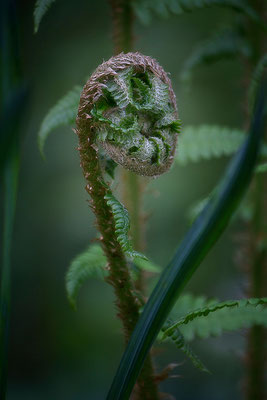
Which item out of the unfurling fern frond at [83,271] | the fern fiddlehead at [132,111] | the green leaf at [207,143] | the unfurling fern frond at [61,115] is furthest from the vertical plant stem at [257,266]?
the fern fiddlehead at [132,111]

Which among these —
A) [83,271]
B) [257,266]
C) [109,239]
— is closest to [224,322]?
[257,266]

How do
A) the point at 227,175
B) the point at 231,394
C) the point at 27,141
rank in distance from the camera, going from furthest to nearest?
the point at 27,141 < the point at 231,394 < the point at 227,175

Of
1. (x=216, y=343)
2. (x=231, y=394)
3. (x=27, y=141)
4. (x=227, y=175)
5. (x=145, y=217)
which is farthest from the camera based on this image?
(x=27, y=141)

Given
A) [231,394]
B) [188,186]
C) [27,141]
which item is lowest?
[231,394]

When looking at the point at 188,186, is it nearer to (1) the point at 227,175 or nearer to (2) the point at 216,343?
(2) the point at 216,343

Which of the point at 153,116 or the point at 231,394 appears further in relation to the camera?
the point at 231,394

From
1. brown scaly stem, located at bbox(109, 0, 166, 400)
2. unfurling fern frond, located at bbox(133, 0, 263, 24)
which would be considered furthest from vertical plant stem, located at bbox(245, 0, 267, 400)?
brown scaly stem, located at bbox(109, 0, 166, 400)

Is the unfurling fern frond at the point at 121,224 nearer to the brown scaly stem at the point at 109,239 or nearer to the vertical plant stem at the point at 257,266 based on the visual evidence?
the brown scaly stem at the point at 109,239

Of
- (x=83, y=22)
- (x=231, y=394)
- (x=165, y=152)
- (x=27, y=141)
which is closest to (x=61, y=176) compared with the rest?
(x=27, y=141)
